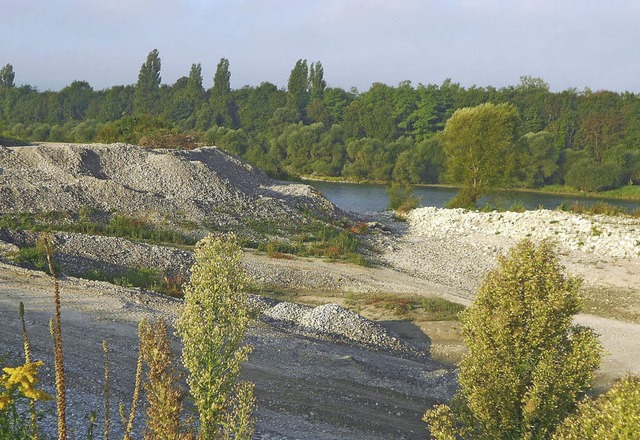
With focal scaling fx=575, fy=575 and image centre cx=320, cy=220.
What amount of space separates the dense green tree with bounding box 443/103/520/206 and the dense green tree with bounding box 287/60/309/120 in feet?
253

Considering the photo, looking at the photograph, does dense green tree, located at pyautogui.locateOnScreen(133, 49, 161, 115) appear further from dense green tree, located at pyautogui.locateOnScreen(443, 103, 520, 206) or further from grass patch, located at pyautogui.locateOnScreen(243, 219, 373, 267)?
grass patch, located at pyautogui.locateOnScreen(243, 219, 373, 267)

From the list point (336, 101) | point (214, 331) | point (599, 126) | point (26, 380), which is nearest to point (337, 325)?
point (214, 331)

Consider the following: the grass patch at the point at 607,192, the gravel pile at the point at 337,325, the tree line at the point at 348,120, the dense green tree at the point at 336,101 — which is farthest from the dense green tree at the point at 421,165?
the gravel pile at the point at 337,325

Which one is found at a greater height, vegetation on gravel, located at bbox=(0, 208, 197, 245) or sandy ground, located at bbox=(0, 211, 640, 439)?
vegetation on gravel, located at bbox=(0, 208, 197, 245)

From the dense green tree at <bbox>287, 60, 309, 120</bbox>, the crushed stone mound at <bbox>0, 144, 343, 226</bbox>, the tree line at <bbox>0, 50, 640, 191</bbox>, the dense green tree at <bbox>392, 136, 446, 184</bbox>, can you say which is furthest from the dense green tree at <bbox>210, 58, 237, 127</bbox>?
the crushed stone mound at <bbox>0, 144, 343, 226</bbox>

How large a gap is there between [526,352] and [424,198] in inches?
2504

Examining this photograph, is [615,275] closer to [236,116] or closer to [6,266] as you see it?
[6,266]

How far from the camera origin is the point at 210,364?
18.4ft

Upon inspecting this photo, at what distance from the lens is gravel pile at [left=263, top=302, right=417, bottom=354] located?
62.4 feet

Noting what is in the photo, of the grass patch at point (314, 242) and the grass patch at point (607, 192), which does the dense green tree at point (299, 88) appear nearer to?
the grass patch at point (607, 192)

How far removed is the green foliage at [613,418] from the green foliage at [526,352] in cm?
162

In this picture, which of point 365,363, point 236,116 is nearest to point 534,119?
point 236,116

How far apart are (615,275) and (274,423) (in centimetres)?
2524

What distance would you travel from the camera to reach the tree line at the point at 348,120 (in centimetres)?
9500
